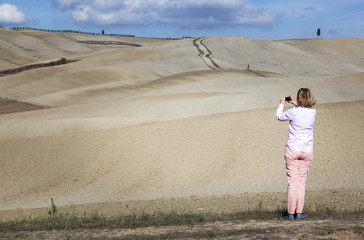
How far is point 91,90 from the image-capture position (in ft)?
131

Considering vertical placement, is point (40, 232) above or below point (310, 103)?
below

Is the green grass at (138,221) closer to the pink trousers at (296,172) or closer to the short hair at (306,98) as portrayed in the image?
the pink trousers at (296,172)

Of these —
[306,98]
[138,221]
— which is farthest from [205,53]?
[306,98]

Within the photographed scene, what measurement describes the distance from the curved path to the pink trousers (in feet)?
163

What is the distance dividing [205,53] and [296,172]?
59791mm

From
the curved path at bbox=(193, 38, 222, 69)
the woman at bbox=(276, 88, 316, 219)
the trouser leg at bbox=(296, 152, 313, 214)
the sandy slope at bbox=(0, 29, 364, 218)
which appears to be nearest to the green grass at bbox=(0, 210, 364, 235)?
the trouser leg at bbox=(296, 152, 313, 214)

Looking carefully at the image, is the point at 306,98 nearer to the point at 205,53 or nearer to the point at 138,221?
the point at 138,221

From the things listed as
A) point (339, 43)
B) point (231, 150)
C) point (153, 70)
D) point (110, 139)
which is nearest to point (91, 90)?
point (153, 70)

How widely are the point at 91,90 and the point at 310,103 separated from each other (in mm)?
33949

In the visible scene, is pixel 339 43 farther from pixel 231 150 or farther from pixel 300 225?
pixel 300 225

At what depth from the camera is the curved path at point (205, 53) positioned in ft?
191

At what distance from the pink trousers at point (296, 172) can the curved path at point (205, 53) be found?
163 ft

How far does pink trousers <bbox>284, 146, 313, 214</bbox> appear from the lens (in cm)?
736

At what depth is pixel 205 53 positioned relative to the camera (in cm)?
6638
